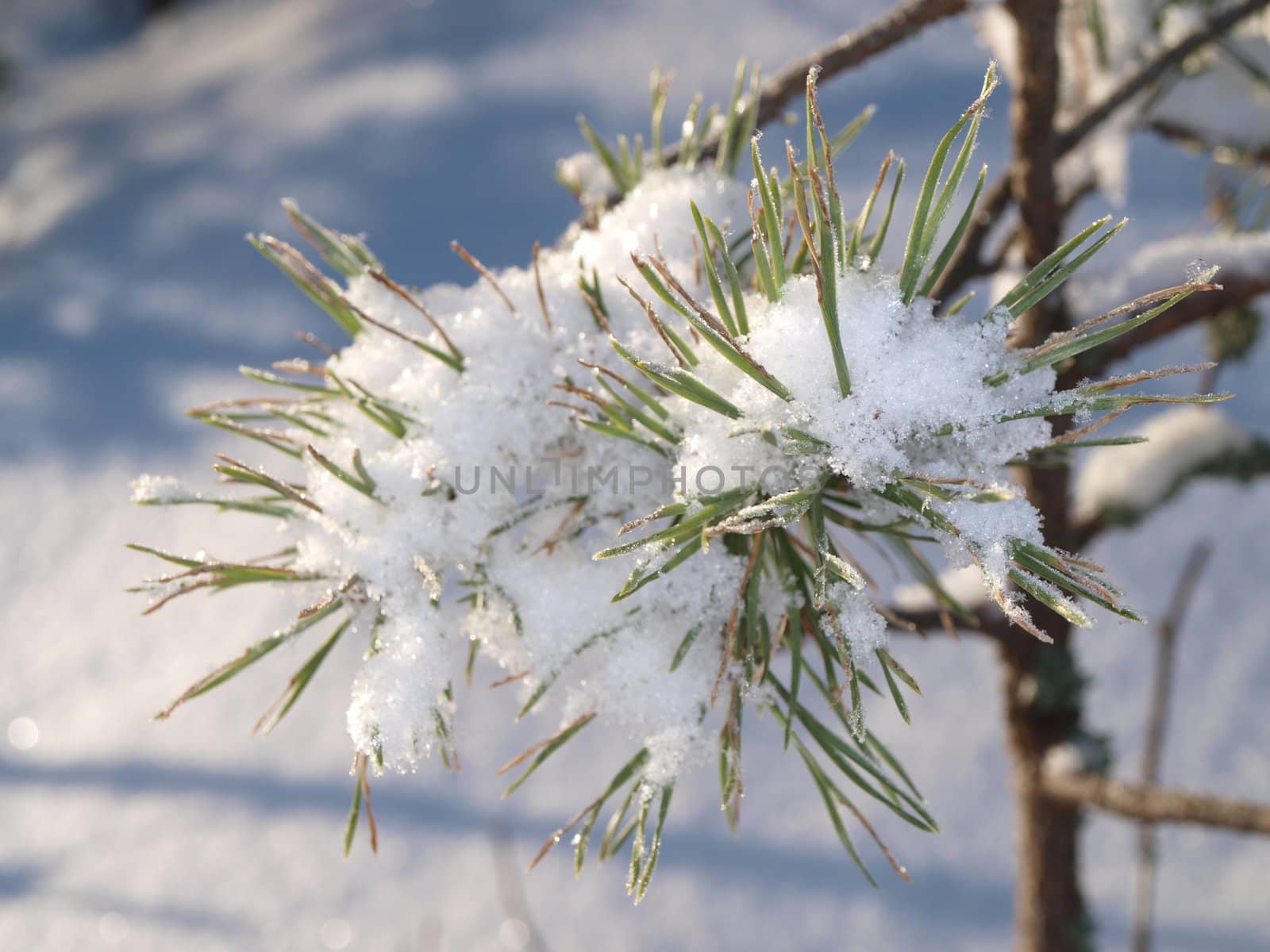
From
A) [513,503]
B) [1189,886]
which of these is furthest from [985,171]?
[1189,886]

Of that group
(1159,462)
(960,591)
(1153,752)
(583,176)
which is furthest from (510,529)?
(1153,752)

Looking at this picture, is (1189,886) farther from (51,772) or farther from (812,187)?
(51,772)

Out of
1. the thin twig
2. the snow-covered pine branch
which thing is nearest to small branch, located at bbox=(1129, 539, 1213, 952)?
the snow-covered pine branch

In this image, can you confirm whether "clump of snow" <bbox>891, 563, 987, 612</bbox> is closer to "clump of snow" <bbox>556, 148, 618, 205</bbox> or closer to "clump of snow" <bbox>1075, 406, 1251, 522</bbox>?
"clump of snow" <bbox>1075, 406, 1251, 522</bbox>

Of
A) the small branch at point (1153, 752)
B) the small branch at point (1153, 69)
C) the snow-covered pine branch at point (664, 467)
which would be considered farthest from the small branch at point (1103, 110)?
the small branch at point (1153, 752)

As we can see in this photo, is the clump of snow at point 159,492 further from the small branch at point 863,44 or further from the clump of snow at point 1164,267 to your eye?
the clump of snow at point 1164,267

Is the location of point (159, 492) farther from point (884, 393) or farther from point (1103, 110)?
point (1103, 110)
